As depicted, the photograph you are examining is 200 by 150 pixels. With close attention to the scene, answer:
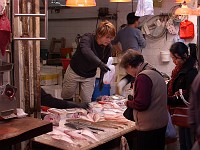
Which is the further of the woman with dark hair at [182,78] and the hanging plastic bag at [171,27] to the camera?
the hanging plastic bag at [171,27]

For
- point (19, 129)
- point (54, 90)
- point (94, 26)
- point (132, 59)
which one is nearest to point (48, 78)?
point (54, 90)

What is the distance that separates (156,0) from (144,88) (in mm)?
5979

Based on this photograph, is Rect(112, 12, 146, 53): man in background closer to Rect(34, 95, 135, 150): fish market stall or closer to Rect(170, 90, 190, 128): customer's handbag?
Rect(34, 95, 135, 150): fish market stall

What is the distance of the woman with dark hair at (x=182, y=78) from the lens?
5.02 m

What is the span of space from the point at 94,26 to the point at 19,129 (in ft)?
27.8

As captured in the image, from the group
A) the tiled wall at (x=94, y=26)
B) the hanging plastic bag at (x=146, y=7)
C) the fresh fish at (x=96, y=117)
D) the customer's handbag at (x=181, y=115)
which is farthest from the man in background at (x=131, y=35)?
the fresh fish at (x=96, y=117)

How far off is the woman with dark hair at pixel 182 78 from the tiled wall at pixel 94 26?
410cm

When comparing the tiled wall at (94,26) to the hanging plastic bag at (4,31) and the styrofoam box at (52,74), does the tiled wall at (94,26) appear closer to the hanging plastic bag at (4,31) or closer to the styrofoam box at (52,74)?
the styrofoam box at (52,74)

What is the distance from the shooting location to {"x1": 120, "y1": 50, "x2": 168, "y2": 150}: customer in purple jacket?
397 cm

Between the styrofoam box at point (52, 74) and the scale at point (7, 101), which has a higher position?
the scale at point (7, 101)

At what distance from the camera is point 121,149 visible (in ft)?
13.3

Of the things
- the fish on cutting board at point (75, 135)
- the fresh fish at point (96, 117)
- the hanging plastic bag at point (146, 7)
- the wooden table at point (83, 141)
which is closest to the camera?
the wooden table at point (83, 141)

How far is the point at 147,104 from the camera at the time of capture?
3.99 metres

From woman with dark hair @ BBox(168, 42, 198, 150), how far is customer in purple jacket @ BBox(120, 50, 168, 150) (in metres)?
0.97
